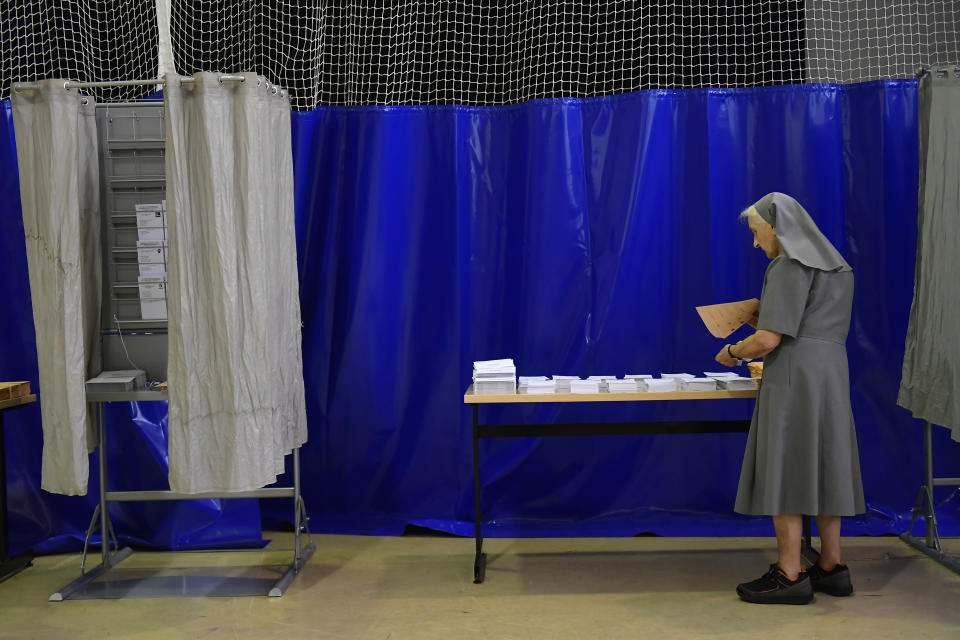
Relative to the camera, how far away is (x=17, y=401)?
12.8 ft

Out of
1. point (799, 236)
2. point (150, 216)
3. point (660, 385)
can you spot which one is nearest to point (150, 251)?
point (150, 216)

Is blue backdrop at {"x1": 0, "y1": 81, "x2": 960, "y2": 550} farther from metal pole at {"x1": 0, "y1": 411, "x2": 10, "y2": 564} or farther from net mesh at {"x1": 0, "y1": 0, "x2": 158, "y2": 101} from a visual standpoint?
net mesh at {"x1": 0, "y1": 0, "x2": 158, "y2": 101}

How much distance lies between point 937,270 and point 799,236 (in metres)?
0.83

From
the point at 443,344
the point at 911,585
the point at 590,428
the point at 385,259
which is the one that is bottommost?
the point at 911,585

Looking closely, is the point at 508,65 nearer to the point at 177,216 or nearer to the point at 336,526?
the point at 177,216

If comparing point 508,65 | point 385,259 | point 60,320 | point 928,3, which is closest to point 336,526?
point 385,259

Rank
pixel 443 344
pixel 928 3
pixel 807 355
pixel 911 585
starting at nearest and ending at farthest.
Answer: pixel 807 355 → pixel 911 585 → pixel 928 3 → pixel 443 344

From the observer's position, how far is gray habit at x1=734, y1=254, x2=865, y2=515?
3195mm

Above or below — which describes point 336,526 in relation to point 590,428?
below

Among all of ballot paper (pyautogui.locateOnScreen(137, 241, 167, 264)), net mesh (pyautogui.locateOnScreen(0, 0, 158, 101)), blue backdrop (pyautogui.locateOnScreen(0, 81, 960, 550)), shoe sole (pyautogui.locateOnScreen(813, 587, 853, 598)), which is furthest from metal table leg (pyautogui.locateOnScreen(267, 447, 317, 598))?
shoe sole (pyautogui.locateOnScreen(813, 587, 853, 598))

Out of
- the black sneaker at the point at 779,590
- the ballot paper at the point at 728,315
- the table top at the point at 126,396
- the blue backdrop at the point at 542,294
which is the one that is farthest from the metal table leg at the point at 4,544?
the black sneaker at the point at 779,590

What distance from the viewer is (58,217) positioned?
3395 millimetres

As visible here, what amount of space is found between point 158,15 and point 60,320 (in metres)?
1.44

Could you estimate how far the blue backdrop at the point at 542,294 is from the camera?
4223 millimetres
